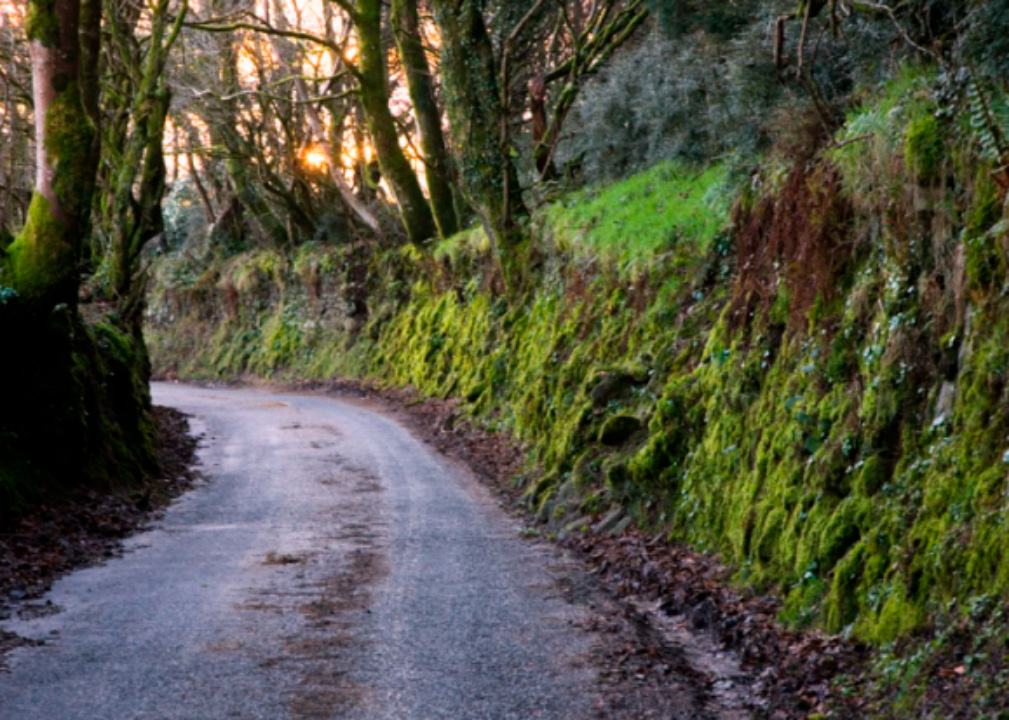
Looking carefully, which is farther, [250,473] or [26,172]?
[26,172]

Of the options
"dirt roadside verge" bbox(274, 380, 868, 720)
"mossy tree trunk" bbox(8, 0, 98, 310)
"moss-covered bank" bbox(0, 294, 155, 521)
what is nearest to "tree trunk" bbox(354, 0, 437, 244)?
"moss-covered bank" bbox(0, 294, 155, 521)

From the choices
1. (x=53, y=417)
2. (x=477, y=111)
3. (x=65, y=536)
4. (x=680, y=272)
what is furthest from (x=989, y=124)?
(x=477, y=111)

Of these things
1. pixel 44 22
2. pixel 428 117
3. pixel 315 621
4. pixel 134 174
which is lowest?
pixel 315 621

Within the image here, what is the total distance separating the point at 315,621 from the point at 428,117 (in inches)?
848

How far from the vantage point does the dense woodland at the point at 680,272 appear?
23.5 ft

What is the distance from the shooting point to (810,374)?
9.38 meters

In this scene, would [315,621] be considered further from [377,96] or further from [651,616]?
[377,96]

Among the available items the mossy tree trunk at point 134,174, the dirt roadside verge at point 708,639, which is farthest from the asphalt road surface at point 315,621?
the mossy tree trunk at point 134,174

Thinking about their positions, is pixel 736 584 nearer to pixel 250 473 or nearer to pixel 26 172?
pixel 250 473

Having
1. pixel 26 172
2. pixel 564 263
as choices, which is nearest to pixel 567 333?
pixel 564 263

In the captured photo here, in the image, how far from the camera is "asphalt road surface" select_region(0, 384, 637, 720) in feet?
21.5

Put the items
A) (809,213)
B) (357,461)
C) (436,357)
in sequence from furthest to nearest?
(436,357), (357,461), (809,213)

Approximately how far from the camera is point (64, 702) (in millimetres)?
6410

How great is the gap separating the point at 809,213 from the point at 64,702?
7411mm
